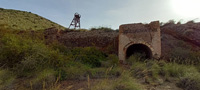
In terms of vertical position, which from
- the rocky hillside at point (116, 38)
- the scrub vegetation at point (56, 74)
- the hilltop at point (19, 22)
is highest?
the hilltop at point (19, 22)

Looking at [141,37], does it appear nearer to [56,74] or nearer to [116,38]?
[116,38]

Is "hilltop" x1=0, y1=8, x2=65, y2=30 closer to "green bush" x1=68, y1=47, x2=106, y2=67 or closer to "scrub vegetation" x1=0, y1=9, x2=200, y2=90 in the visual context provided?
"green bush" x1=68, y1=47, x2=106, y2=67

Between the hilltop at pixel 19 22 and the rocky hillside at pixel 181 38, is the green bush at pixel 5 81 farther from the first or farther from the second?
the hilltop at pixel 19 22

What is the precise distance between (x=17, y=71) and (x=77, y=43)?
7.68 meters

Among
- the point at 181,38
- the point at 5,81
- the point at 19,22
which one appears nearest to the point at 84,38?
the point at 5,81

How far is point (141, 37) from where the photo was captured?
7.76m

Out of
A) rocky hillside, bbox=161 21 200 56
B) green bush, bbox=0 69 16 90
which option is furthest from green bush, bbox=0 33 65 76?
rocky hillside, bbox=161 21 200 56

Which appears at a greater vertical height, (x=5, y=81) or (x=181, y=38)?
(x=181, y=38)

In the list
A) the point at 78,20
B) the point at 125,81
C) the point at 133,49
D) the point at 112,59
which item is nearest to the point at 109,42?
the point at 133,49

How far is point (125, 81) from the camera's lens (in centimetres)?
367

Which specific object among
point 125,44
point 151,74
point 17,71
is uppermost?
point 125,44

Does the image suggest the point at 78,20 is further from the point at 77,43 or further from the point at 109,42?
the point at 109,42

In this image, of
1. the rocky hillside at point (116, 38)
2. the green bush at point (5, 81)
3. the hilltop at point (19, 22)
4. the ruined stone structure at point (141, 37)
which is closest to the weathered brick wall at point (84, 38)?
the rocky hillside at point (116, 38)

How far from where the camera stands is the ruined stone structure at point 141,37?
24.7 feet
